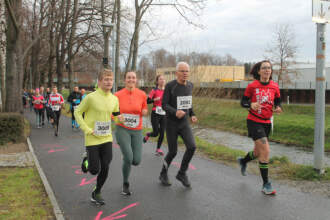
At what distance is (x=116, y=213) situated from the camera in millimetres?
4254

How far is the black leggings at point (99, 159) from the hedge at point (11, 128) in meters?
6.00

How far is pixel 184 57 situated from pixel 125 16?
9.53m

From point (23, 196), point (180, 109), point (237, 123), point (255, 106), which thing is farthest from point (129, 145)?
point (237, 123)

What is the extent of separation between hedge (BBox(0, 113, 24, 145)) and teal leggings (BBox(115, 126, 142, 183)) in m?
5.82

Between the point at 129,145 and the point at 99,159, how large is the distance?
21.7 inches

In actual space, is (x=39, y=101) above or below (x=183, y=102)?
below

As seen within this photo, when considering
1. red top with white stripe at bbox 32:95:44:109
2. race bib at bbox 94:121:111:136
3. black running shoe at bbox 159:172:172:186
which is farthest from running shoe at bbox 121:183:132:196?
red top with white stripe at bbox 32:95:44:109

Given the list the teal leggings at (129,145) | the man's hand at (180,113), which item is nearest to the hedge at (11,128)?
the teal leggings at (129,145)

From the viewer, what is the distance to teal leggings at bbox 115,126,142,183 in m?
4.85

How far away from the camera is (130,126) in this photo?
4.96 metres

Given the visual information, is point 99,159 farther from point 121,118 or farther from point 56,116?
point 56,116

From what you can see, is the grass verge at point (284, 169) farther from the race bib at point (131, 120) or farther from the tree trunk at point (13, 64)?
the tree trunk at point (13, 64)

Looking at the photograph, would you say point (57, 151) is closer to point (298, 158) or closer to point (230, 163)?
point (230, 163)

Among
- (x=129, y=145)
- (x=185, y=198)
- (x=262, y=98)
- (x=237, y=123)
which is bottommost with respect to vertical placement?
(x=237, y=123)
